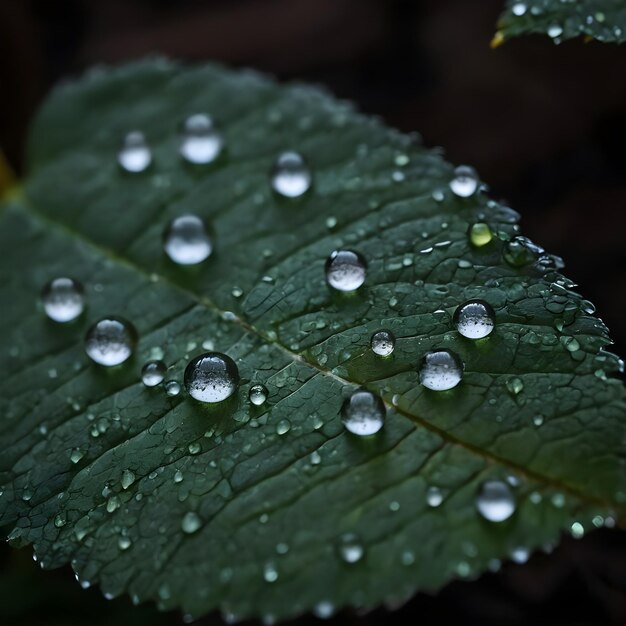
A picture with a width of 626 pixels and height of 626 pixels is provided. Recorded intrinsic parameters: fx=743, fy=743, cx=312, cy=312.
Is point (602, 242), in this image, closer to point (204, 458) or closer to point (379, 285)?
point (379, 285)

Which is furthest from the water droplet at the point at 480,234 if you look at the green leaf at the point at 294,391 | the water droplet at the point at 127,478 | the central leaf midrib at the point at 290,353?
the water droplet at the point at 127,478

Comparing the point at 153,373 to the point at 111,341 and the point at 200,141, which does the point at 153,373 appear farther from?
the point at 200,141

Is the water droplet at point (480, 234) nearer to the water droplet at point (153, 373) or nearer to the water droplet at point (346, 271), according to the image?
the water droplet at point (346, 271)

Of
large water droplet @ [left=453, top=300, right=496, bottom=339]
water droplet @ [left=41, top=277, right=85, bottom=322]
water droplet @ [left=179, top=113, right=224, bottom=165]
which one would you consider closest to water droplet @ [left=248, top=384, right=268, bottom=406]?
large water droplet @ [left=453, top=300, right=496, bottom=339]

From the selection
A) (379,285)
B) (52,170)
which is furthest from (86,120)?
(379,285)

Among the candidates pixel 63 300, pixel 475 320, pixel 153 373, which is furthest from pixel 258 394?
pixel 63 300

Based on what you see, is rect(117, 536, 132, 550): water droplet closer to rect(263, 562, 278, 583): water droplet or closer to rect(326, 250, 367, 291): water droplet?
rect(263, 562, 278, 583): water droplet

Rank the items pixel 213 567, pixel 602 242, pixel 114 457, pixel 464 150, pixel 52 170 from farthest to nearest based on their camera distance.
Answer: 1. pixel 464 150
2. pixel 602 242
3. pixel 52 170
4. pixel 114 457
5. pixel 213 567
